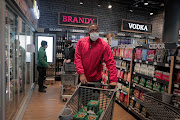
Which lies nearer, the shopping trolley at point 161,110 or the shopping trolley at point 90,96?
the shopping trolley at point 161,110

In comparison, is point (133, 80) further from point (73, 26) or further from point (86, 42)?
point (73, 26)

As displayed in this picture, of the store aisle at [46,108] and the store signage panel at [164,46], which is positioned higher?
the store signage panel at [164,46]

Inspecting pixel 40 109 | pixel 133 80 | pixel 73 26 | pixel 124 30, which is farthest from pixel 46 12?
pixel 133 80

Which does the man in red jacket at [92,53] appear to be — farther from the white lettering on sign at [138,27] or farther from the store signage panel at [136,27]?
the white lettering on sign at [138,27]

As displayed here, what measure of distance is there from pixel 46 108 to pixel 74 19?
585 cm

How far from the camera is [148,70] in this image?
333 cm

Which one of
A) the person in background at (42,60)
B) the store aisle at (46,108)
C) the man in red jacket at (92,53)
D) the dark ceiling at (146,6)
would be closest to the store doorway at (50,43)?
the person in background at (42,60)

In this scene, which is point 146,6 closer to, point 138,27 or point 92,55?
point 138,27

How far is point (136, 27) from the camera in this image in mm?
9680

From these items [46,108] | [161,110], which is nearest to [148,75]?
[161,110]

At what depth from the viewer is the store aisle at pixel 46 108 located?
11.5 feet

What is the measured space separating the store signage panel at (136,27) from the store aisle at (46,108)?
654cm

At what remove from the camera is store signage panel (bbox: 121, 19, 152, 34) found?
9477 mm

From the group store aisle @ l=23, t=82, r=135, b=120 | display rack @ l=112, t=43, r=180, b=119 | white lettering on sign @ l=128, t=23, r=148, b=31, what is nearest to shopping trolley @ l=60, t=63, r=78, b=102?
store aisle @ l=23, t=82, r=135, b=120
